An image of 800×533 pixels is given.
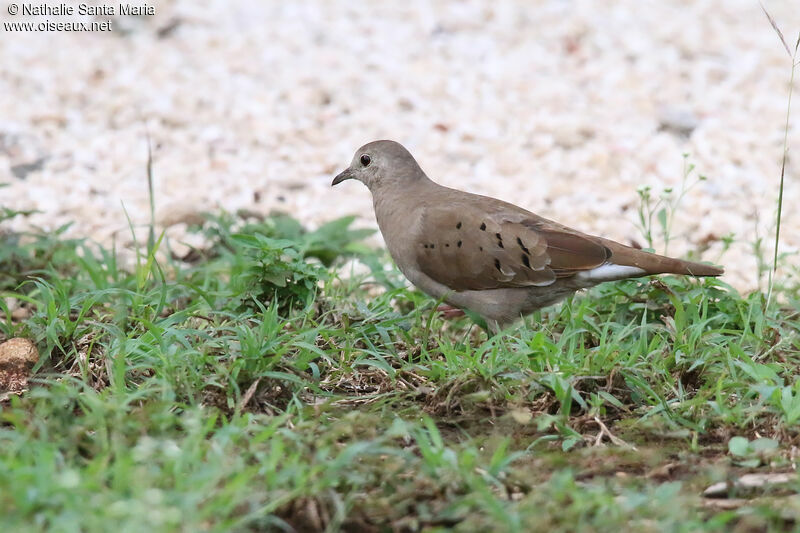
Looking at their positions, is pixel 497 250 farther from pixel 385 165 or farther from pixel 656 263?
pixel 385 165

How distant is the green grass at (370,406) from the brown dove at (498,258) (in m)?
0.16

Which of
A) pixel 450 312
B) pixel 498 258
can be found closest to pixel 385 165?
pixel 450 312

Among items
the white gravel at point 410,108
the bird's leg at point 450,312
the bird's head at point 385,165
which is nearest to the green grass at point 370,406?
the bird's leg at point 450,312

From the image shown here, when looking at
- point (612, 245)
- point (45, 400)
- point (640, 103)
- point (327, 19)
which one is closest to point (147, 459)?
point (45, 400)

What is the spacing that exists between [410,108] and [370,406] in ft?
14.8

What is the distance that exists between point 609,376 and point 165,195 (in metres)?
3.74

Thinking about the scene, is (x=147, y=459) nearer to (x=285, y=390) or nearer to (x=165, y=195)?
(x=285, y=390)

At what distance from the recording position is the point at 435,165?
24.5 feet

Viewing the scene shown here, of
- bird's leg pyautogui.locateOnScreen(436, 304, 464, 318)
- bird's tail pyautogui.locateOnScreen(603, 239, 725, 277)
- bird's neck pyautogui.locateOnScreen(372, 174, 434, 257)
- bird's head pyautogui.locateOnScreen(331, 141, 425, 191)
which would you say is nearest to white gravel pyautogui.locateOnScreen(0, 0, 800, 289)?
bird's head pyautogui.locateOnScreen(331, 141, 425, 191)

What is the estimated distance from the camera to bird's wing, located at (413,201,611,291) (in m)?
4.71

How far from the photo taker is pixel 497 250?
4.80 metres

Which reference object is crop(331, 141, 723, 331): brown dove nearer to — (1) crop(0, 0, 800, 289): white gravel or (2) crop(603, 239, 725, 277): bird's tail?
(2) crop(603, 239, 725, 277): bird's tail

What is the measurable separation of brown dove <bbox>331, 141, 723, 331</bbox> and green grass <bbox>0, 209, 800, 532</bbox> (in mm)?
161

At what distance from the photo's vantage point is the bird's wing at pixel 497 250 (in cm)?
471
